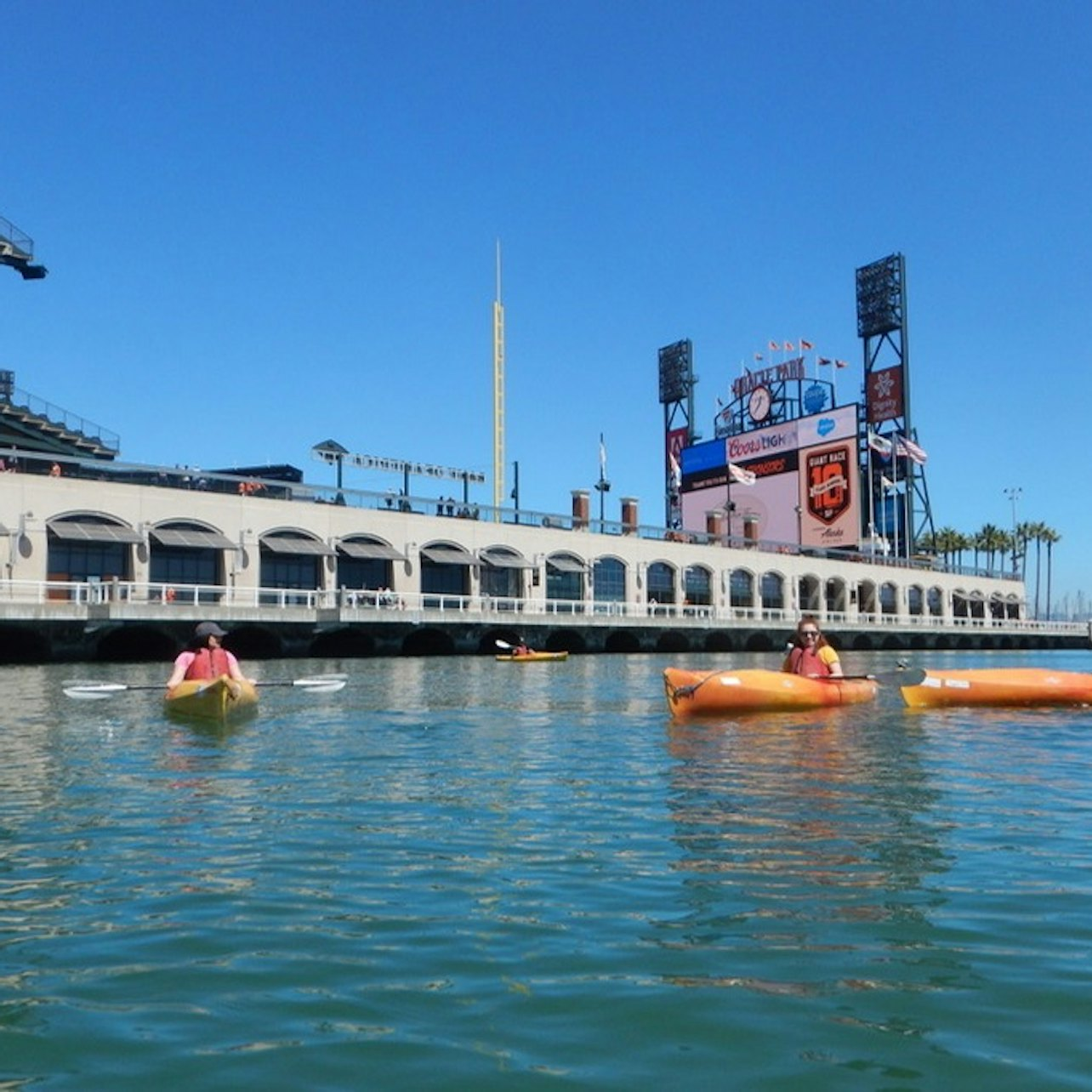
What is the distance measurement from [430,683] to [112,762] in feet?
51.4

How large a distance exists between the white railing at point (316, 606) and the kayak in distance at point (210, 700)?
2013 centimetres

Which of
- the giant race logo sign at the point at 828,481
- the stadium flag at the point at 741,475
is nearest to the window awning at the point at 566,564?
the stadium flag at the point at 741,475

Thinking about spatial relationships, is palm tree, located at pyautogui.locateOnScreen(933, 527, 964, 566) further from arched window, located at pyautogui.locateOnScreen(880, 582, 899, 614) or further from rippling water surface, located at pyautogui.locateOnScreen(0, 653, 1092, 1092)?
rippling water surface, located at pyautogui.locateOnScreen(0, 653, 1092, 1092)

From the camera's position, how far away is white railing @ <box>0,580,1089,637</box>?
123 ft

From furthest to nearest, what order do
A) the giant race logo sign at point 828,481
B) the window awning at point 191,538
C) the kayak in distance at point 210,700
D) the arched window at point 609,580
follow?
the giant race logo sign at point 828,481 < the arched window at point 609,580 < the window awning at point 191,538 < the kayak in distance at point 210,700

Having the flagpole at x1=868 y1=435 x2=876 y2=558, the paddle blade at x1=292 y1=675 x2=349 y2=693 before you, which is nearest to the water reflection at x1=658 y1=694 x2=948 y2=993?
the paddle blade at x1=292 y1=675 x2=349 y2=693

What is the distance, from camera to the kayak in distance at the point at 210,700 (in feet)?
58.9

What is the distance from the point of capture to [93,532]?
143ft

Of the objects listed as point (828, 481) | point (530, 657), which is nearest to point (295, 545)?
point (530, 657)

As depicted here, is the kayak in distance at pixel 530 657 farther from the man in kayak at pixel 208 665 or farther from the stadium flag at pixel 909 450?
the stadium flag at pixel 909 450

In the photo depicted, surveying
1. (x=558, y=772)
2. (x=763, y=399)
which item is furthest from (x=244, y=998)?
(x=763, y=399)

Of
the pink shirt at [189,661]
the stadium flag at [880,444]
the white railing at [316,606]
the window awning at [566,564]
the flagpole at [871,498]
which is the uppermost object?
the stadium flag at [880,444]

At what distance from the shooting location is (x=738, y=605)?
76.2 m

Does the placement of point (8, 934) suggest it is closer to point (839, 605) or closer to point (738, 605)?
point (738, 605)
